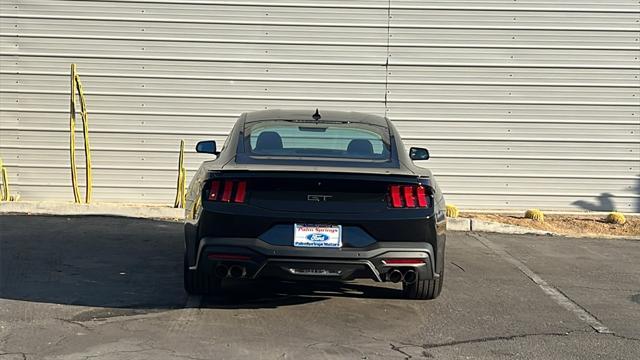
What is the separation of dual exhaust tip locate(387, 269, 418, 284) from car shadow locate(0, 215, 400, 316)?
1095 millimetres

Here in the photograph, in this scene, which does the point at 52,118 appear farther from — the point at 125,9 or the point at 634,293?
the point at 634,293

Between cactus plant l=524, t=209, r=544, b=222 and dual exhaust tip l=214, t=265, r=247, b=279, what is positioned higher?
dual exhaust tip l=214, t=265, r=247, b=279

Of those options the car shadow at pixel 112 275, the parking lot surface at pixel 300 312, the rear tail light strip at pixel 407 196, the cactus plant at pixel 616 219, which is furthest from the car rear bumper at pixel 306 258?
the cactus plant at pixel 616 219

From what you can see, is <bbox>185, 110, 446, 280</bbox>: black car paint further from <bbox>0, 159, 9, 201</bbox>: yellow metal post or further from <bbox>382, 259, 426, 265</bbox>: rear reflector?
<bbox>0, 159, 9, 201</bbox>: yellow metal post

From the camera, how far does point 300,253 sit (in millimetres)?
5520

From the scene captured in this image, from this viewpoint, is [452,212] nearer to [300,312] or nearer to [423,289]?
[423,289]

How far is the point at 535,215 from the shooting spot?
39.5 ft

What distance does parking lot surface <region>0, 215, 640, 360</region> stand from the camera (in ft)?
17.3

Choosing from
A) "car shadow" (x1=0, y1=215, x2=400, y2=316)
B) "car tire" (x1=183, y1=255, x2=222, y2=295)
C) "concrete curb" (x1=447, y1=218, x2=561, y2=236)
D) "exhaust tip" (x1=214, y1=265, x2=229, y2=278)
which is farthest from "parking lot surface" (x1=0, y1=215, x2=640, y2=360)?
"concrete curb" (x1=447, y1=218, x2=561, y2=236)

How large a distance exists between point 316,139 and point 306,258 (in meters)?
1.90

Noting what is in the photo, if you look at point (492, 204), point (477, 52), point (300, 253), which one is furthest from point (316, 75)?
point (300, 253)

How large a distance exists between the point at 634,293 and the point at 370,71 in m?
6.00

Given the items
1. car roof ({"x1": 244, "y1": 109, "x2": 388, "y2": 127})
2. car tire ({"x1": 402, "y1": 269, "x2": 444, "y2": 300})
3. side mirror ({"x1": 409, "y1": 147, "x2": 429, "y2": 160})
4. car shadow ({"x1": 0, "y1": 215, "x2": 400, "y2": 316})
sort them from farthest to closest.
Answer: side mirror ({"x1": 409, "y1": 147, "x2": 429, "y2": 160}), car roof ({"x1": 244, "y1": 109, "x2": 388, "y2": 127}), car shadow ({"x1": 0, "y1": 215, "x2": 400, "y2": 316}), car tire ({"x1": 402, "y1": 269, "x2": 444, "y2": 300})

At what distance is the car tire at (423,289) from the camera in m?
6.34
